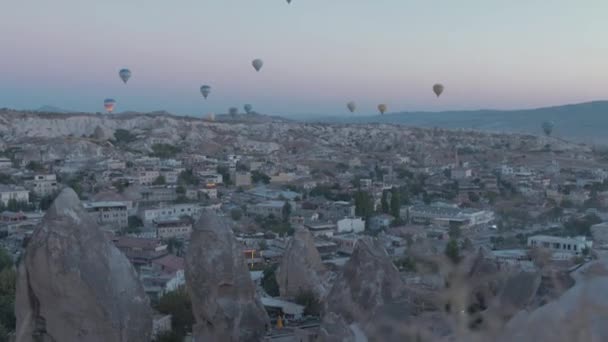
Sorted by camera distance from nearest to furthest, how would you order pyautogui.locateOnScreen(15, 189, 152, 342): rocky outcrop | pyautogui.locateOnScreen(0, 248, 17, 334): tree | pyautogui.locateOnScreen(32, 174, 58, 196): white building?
pyautogui.locateOnScreen(15, 189, 152, 342): rocky outcrop, pyautogui.locateOnScreen(0, 248, 17, 334): tree, pyautogui.locateOnScreen(32, 174, 58, 196): white building

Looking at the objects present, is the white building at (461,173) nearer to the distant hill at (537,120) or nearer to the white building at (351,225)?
the white building at (351,225)

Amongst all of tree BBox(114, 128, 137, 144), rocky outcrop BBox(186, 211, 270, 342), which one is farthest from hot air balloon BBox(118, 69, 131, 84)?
rocky outcrop BBox(186, 211, 270, 342)

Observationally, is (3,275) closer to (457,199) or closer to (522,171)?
(457,199)

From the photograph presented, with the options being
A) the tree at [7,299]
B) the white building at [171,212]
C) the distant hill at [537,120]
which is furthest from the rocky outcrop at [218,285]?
the distant hill at [537,120]

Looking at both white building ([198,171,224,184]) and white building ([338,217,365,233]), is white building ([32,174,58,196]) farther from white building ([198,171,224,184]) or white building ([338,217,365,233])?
white building ([338,217,365,233])

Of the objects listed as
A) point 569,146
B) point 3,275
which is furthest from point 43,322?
point 569,146

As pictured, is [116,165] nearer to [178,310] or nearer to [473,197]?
[473,197]

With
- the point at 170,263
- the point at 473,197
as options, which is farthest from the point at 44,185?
the point at 170,263
